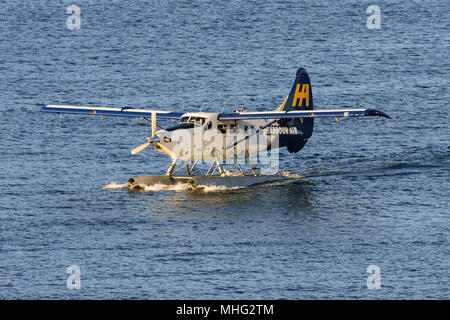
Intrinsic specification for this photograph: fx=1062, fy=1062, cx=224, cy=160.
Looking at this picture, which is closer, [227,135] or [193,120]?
[193,120]

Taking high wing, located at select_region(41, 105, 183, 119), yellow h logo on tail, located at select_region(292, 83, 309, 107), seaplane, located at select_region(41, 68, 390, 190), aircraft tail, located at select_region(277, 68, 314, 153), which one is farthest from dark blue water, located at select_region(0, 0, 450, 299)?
yellow h logo on tail, located at select_region(292, 83, 309, 107)

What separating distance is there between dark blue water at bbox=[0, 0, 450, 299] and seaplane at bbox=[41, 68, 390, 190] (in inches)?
51.1

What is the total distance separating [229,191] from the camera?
53406mm

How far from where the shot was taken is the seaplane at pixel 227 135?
171ft

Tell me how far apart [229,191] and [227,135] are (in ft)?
10.2

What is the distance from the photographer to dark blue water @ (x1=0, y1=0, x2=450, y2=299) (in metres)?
42.2

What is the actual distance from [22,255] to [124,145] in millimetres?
22872

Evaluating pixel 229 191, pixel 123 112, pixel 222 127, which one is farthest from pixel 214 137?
pixel 123 112

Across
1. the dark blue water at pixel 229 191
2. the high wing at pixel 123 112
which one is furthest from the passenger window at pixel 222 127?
the dark blue water at pixel 229 191

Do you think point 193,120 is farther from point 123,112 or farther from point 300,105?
point 300,105

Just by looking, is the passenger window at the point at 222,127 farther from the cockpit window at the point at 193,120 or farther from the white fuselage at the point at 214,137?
the cockpit window at the point at 193,120

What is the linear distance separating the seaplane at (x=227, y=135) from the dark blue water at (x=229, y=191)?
130cm
